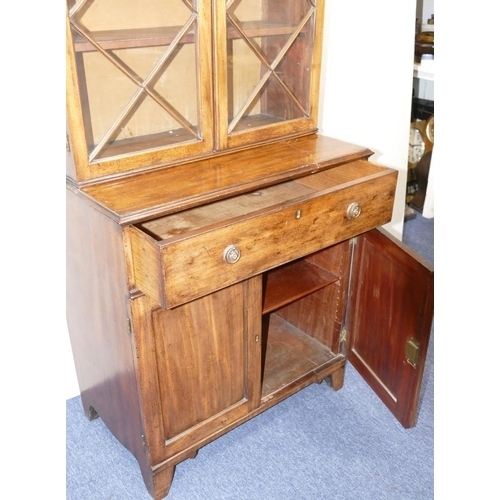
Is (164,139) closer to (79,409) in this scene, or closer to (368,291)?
(368,291)

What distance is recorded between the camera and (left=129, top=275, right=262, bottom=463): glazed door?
1.10 metres

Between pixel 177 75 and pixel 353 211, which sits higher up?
pixel 177 75

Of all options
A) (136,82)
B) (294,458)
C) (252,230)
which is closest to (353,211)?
(252,230)

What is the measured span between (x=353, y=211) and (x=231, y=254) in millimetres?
335

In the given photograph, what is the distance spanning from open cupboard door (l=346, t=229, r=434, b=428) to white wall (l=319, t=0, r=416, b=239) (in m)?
0.66

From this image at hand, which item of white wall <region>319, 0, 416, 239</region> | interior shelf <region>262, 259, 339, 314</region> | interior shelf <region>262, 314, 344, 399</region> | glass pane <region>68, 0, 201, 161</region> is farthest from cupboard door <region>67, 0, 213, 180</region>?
white wall <region>319, 0, 416, 239</region>

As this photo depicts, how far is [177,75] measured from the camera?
1124mm

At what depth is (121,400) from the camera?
1.25 meters

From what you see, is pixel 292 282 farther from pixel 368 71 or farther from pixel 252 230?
pixel 368 71
